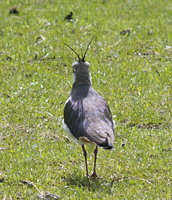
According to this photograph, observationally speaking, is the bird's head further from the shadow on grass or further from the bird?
the shadow on grass

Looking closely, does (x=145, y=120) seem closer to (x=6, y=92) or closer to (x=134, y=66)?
(x=134, y=66)

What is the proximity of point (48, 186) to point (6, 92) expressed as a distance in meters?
2.89

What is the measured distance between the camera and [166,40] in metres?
9.97

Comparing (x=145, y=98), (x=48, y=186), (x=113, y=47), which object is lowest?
(x=48, y=186)

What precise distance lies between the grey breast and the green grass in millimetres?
740

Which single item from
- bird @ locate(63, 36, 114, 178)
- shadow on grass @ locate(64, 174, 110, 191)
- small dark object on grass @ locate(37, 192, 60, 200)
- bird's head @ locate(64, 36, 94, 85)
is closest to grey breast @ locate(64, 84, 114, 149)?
bird @ locate(63, 36, 114, 178)

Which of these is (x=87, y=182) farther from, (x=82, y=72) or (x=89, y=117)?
(x=82, y=72)

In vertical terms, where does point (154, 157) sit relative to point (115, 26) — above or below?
below

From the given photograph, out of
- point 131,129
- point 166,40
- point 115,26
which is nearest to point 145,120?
point 131,129

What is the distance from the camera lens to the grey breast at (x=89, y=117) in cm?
513

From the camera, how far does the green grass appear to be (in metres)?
5.67

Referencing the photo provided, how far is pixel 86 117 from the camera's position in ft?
18.1

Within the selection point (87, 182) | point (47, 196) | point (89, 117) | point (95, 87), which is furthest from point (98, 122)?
point (95, 87)

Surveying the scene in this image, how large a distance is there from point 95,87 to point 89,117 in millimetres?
2688
